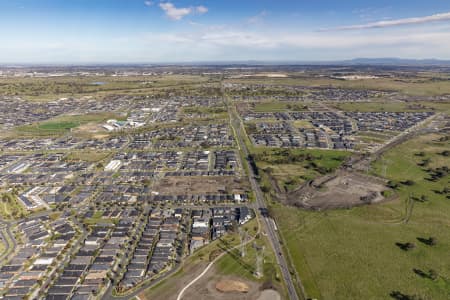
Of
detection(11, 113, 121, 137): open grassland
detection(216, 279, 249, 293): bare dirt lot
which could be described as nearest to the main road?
detection(216, 279, 249, 293): bare dirt lot

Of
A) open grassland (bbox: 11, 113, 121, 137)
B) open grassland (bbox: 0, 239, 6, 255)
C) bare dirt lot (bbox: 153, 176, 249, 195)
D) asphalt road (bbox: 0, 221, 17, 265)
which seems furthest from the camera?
open grassland (bbox: 11, 113, 121, 137)

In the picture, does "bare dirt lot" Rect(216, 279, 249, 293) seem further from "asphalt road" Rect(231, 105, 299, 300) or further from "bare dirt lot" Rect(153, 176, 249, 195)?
"bare dirt lot" Rect(153, 176, 249, 195)

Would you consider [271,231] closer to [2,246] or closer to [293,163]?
[293,163]

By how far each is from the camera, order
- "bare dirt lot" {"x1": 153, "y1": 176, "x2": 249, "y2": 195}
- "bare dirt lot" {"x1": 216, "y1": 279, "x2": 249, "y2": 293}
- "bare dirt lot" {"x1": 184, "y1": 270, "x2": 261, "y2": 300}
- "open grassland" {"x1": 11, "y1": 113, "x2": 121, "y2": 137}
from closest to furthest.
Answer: "bare dirt lot" {"x1": 184, "y1": 270, "x2": 261, "y2": 300}
"bare dirt lot" {"x1": 216, "y1": 279, "x2": 249, "y2": 293}
"bare dirt lot" {"x1": 153, "y1": 176, "x2": 249, "y2": 195}
"open grassland" {"x1": 11, "y1": 113, "x2": 121, "y2": 137}

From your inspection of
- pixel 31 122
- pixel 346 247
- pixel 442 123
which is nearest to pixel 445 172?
pixel 346 247

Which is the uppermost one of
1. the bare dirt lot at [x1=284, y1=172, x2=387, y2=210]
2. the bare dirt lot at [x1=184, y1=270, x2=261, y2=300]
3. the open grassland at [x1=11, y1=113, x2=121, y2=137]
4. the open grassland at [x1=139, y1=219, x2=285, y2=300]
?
the open grassland at [x1=11, y1=113, x2=121, y2=137]

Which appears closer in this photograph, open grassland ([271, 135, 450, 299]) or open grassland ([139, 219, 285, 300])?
open grassland ([139, 219, 285, 300])
